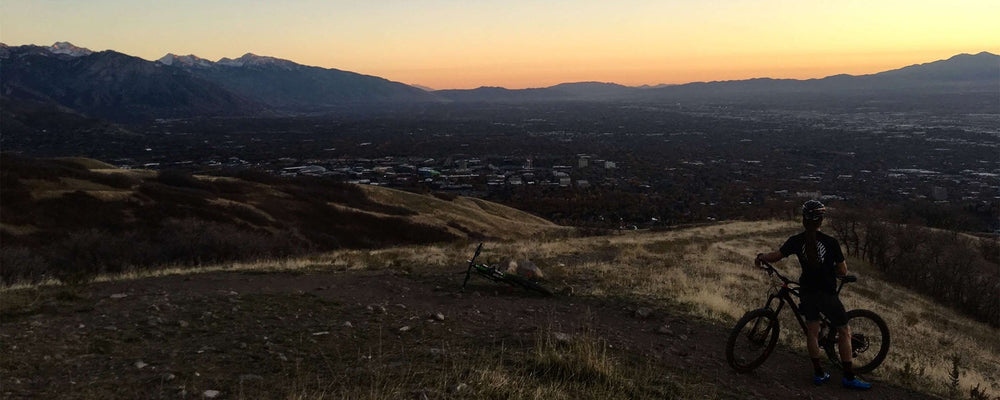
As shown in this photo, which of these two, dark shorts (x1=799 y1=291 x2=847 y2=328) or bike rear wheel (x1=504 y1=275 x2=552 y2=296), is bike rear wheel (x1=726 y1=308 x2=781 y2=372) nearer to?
dark shorts (x1=799 y1=291 x2=847 y2=328)

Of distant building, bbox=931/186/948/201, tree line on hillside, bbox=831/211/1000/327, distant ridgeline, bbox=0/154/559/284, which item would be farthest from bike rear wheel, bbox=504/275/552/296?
distant building, bbox=931/186/948/201

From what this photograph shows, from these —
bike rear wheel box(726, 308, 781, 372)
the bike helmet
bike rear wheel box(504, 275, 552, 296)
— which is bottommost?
bike rear wheel box(504, 275, 552, 296)

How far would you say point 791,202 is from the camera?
69812 millimetres

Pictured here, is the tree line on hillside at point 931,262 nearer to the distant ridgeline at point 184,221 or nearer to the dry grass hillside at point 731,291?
the dry grass hillside at point 731,291

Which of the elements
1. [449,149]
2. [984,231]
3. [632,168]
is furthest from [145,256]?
[449,149]

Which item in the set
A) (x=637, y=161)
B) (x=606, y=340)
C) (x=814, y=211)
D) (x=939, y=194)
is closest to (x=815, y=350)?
(x=814, y=211)

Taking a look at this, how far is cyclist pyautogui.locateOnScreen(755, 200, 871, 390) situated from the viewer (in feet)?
22.0

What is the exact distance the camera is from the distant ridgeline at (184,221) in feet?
73.2

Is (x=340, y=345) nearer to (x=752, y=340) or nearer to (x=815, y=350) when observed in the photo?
(x=752, y=340)

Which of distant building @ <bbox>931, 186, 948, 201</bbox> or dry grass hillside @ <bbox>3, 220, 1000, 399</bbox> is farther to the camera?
distant building @ <bbox>931, 186, 948, 201</bbox>

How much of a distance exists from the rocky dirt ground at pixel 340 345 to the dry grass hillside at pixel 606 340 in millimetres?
40

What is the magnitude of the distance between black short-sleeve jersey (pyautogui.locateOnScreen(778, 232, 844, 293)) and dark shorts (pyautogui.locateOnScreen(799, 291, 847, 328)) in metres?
0.09

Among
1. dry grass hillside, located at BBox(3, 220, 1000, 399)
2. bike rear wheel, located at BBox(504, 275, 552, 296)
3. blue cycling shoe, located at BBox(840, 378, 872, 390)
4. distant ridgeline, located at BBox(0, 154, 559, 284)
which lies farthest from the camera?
distant ridgeline, located at BBox(0, 154, 559, 284)

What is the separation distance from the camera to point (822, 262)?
6.70 m
